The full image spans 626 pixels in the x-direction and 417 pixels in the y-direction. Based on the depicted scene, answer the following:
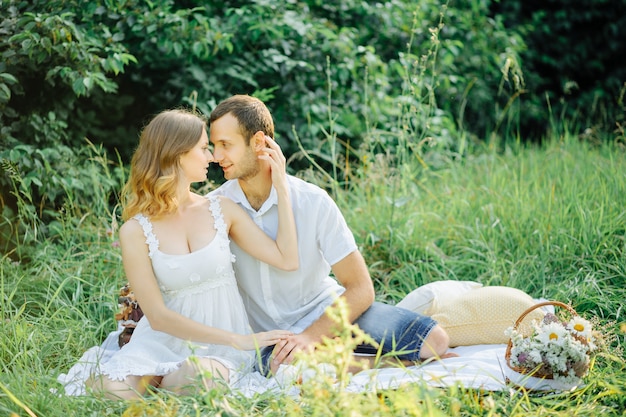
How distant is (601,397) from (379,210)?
198cm

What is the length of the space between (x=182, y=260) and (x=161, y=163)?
43 centimetres

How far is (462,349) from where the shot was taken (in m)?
3.46

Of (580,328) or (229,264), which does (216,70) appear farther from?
(580,328)

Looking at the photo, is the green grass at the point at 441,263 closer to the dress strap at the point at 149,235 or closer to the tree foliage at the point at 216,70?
the tree foliage at the point at 216,70

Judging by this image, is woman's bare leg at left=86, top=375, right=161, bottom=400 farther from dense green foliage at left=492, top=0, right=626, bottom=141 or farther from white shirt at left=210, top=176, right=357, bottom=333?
dense green foliage at left=492, top=0, right=626, bottom=141

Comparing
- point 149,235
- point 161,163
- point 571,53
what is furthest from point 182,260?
point 571,53

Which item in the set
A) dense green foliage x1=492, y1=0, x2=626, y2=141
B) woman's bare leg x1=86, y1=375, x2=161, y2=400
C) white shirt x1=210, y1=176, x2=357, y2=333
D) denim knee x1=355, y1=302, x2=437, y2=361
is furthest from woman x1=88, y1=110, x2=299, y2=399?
dense green foliage x1=492, y1=0, x2=626, y2=141

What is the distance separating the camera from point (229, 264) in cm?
306

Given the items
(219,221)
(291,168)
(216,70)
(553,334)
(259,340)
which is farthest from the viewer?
(291,168)

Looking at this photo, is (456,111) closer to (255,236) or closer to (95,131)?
(95,131)

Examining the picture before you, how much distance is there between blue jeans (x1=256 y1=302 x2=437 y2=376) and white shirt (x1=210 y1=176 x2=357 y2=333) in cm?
21

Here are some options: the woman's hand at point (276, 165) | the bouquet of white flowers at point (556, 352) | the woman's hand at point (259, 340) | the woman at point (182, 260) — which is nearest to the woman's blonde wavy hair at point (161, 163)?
the woman at point (182, 260)

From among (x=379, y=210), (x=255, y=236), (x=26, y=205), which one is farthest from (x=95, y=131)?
(x=255, y=236)

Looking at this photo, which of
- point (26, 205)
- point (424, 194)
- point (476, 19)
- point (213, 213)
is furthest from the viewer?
point (476, 19)
